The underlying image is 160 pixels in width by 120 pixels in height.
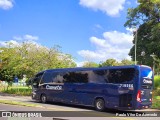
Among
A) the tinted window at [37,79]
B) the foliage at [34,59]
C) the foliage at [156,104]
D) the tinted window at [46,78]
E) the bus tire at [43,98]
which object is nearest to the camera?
the foliage at [156,104]

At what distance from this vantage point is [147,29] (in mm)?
44719

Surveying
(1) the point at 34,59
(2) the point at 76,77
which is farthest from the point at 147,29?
(2) the point at 76,77

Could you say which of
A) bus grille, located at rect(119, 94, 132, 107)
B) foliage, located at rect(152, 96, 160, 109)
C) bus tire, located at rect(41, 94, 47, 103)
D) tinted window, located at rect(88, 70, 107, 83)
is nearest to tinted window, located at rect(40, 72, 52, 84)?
bus tire, located at rect(41, 94, 47, 103)

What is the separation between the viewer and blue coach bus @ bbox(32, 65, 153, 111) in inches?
791

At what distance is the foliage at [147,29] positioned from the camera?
4191 cm

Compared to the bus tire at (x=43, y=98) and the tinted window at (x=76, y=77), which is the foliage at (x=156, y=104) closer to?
the tinted window at (x=76, y=77)

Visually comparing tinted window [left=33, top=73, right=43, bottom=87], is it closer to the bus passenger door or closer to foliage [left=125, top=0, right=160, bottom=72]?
the bus passenger door

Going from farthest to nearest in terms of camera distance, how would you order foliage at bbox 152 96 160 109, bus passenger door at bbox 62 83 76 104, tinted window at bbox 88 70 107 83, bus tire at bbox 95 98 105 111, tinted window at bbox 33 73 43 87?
tinted window at bbox 33 73 43 87 → foliage at bbox 152 96 160 109 → bus passenger door at bbox 62 83 76 104 → tinted window at bbox 88 70 107 83 → bus tire at bbox 95 98 105 111

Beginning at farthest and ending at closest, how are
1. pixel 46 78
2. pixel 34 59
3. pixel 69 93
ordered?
pixel 34 59, pixel 46 78, pixel 69 93

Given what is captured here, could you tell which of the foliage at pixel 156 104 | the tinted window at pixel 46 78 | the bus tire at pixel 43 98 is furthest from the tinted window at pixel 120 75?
the bus tire at pixel 43 98

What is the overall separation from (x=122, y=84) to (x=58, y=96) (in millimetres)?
6504

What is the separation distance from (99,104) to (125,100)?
2197mm

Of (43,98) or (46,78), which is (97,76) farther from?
(43,98)

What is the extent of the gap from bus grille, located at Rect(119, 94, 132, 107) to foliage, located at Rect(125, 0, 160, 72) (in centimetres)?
2133
